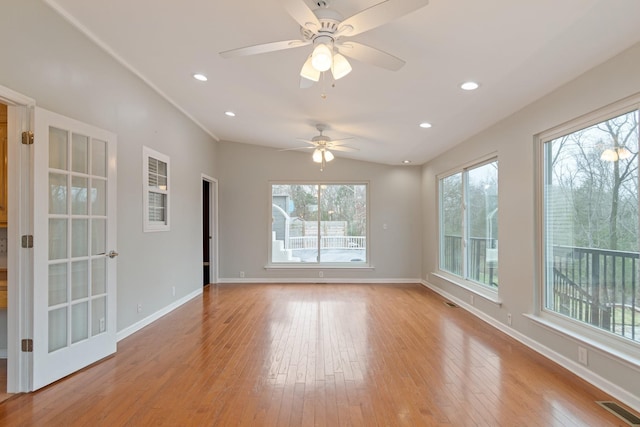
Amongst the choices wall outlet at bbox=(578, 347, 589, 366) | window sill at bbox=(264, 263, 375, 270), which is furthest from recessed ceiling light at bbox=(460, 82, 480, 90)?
window sill at bbox=(264, 263, 375, 270)

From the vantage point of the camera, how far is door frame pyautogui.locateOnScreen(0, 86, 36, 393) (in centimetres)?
257

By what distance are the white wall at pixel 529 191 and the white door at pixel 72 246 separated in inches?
161

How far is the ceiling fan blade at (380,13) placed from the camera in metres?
1.69

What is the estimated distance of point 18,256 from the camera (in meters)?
2.58

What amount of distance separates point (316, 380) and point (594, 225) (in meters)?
2.63

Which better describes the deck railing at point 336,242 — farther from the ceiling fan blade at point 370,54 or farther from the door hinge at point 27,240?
the ceiling fan blade at point 370,54

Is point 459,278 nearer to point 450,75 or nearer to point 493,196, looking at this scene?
point 493,196

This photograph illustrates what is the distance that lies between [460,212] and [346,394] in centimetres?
390

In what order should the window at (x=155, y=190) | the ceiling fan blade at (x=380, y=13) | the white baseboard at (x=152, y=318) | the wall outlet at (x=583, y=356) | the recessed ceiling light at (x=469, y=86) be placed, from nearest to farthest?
1. the ceiling fan blade at (x=380, y=13)
2. the wall outlet at (x=583, y=356)
3. the recessed ceiling light at (x=469, y=86)
4. the white baseboard at (x=152, y=318)
5. the window at (x=155, y=190)

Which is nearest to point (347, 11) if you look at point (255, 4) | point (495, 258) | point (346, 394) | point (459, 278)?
point (255, 4)

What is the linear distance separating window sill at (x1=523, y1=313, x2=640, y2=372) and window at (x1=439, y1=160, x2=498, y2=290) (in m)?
1.08

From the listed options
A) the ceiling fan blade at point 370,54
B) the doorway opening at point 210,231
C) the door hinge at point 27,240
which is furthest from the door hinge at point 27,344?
the doorway opening at point 210,231

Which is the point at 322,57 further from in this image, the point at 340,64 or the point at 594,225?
the point at 594,225

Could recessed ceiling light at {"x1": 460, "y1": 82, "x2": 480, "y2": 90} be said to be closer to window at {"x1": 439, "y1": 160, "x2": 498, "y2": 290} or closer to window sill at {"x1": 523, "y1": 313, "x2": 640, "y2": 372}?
window at {"x1": 439, "y1": 160, "x2": 498, "y2": 290}
